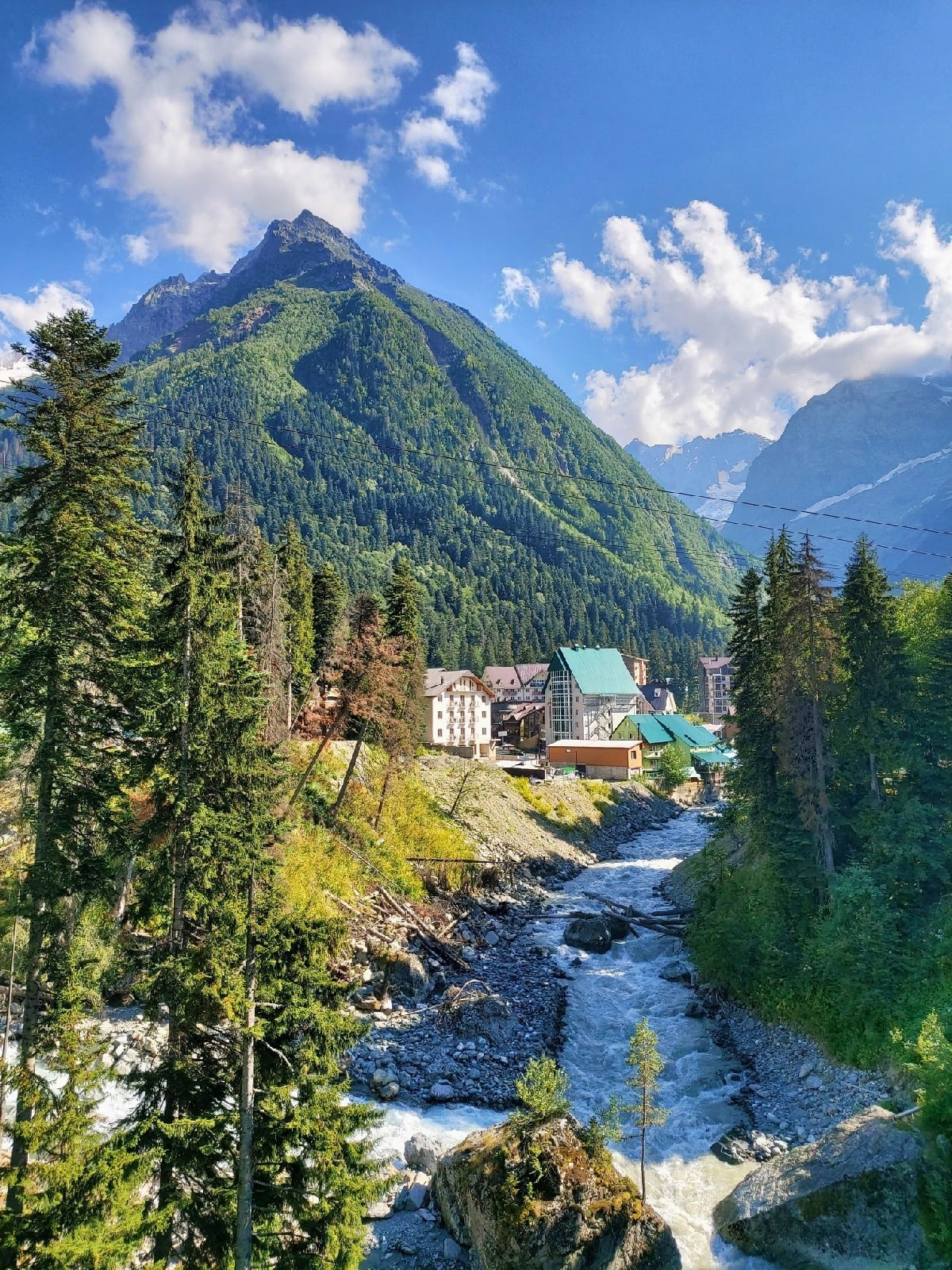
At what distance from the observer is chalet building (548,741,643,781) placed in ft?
258

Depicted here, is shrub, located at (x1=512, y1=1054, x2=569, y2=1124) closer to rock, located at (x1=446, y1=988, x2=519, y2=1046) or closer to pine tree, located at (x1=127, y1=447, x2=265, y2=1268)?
pine tree, located at (x1=127, y1=447, x2=265, y2=1268)

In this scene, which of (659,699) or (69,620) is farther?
(659,699)

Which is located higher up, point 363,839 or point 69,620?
point 69,620

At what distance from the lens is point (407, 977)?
26.0 meters

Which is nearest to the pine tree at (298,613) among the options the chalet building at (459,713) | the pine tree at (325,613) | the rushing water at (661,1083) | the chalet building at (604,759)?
the pine tree at (325,613)

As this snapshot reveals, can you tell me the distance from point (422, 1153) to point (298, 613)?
124 ft

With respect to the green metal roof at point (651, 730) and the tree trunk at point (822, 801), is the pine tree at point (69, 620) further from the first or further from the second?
the green metal roof at point (651, 730)

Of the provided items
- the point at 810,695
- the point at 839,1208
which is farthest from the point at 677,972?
the point at 839,1208

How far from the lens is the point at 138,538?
1453 centimetres

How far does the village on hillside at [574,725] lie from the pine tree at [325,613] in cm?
2417

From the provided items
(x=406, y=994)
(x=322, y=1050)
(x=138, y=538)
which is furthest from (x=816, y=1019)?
(x=138, y=538)

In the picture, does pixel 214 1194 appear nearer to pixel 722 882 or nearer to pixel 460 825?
pixel 722 882

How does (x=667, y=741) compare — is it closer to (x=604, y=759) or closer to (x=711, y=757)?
(x=711, y=757)

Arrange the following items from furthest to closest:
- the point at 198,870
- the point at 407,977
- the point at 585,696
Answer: the point at 585,696
the point at 407,977
the point at 198,870
